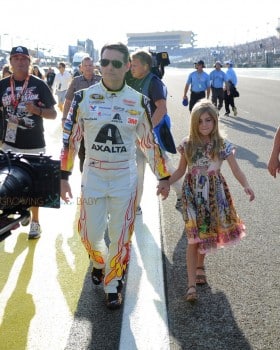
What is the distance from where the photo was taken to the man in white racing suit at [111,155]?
10.7 ft

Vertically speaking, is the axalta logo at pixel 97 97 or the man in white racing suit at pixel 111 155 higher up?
the axalta logo at pixel 97 97

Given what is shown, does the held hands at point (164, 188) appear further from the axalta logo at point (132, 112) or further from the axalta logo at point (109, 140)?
the axalta logo at point (132, 112)

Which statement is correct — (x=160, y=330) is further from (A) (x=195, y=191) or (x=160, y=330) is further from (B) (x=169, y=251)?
(B) (x=169, y=251)

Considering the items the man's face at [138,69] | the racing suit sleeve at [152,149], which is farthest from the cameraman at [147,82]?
the racing suit sleeve at [152,149]

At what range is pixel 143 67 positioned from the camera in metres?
4.82

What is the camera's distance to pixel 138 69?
4824 millimetres

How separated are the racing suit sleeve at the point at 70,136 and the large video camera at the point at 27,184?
796 millimetres

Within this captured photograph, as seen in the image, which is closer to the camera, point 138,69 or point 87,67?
point 138,69

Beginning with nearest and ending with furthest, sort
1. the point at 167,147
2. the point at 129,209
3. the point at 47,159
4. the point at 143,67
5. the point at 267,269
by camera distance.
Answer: the point at 47,159, the point at 129,209, the point at 267,269, the point at 143,67, the point at 167,147

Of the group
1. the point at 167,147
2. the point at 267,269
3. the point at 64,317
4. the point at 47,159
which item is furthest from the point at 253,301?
the point at 167,147

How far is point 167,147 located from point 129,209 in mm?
1970

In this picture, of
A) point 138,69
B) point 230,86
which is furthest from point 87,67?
point 230,86

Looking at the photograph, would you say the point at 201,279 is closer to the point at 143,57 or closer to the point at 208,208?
the point at 208,208

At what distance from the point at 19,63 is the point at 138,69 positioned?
118cm
